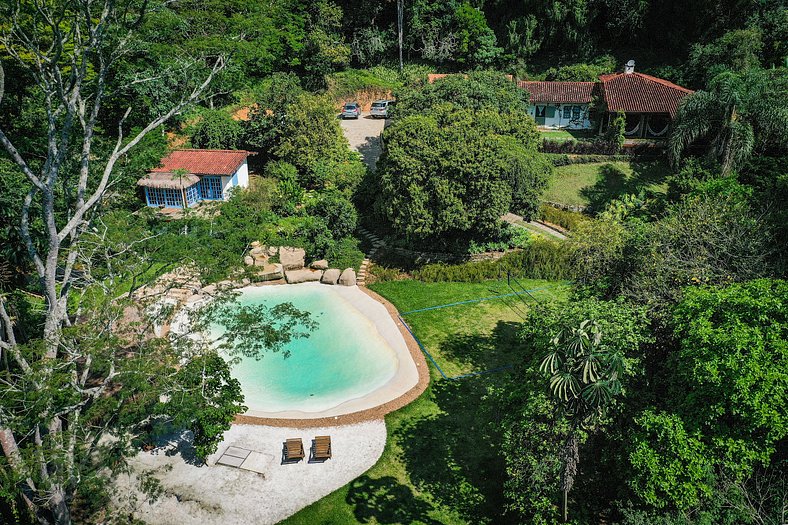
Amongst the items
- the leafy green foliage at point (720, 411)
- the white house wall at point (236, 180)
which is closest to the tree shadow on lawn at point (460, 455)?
the leafy green foliage at point (720, 411)

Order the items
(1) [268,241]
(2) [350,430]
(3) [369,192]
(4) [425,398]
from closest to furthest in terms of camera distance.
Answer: (2) [350,430], (4) [425,398], (1) [268,241], (3) [369,192]

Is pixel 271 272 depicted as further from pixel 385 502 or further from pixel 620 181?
pixel 620 181

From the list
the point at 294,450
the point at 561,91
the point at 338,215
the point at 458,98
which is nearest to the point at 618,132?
the point at 561,91

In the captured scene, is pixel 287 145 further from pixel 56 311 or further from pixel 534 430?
pixel 534 430

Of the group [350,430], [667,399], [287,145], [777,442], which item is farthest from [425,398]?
[287,145]

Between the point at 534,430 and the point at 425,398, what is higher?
the point at 534,430

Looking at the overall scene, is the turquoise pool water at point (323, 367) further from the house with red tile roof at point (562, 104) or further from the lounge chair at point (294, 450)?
the house with red tile roof at point (562, 104)

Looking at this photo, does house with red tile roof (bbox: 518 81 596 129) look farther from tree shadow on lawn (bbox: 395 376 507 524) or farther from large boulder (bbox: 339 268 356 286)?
tree shadow on lawn (bbox: 395 376 507 524)
